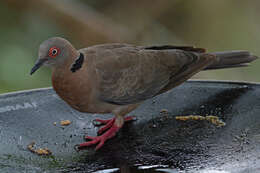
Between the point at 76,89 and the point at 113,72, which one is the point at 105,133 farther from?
the point at 113,72

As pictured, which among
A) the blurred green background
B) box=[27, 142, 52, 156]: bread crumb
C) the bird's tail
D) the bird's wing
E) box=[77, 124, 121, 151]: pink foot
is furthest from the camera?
the blurred green background

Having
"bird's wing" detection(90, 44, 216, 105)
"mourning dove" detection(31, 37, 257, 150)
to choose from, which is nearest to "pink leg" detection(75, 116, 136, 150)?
"mourning dove" detection(31, 37, 257, 150)

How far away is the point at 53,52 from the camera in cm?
233

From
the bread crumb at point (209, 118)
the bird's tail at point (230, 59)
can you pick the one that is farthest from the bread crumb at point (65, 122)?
the bird's tail at point (230, 59)

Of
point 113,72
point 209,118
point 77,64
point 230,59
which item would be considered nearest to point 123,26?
point 230,59

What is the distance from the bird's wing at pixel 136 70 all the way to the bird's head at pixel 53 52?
0.23m

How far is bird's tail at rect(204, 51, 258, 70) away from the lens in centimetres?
305

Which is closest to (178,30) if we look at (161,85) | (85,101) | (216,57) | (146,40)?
(146,40)

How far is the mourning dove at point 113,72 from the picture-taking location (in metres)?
2.38

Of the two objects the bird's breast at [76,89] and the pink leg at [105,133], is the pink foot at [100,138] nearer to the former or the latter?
the pink leg at [105,133]

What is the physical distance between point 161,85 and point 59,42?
724 mm

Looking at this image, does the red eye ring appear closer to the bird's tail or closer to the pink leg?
the pink leg

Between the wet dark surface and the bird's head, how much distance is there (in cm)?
36

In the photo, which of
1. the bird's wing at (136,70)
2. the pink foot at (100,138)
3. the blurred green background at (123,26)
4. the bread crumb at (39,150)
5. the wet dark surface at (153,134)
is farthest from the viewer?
the blurred green background at (123,26)
